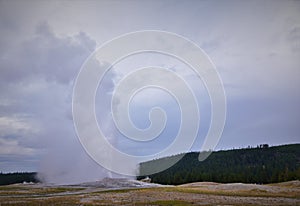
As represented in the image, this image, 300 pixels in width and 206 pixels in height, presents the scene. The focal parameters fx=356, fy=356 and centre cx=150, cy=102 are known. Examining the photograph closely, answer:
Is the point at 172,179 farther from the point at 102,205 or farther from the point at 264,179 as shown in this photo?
the point at 102,205

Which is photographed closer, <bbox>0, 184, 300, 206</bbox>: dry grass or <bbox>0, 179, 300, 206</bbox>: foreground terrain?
<bbox>0, 184, 300, 206</bbox>: dry grass

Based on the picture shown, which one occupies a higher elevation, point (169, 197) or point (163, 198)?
point (169, 197)

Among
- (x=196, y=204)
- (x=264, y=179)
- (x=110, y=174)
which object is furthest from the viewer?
(x=110, y=174)

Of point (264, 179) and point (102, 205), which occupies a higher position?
point (264, 179)

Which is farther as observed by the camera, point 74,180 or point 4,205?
point 74,180

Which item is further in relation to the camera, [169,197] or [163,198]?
[169,197]

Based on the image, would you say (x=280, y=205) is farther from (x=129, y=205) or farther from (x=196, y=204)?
(x=129, y=205)

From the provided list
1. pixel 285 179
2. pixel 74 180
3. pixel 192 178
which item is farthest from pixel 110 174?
pixel 285 179

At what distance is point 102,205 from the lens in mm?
47875

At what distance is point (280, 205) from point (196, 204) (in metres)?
10.8

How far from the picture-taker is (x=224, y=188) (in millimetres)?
87562

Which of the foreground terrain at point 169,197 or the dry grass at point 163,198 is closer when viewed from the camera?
the dry grass at point 163,198

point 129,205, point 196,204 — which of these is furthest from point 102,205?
point 196,204

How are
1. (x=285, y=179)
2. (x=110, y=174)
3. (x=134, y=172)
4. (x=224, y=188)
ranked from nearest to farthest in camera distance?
(x=224, y=188) < (x=285, y=179) < (x=110, y=174) < (x=134, y=172)
